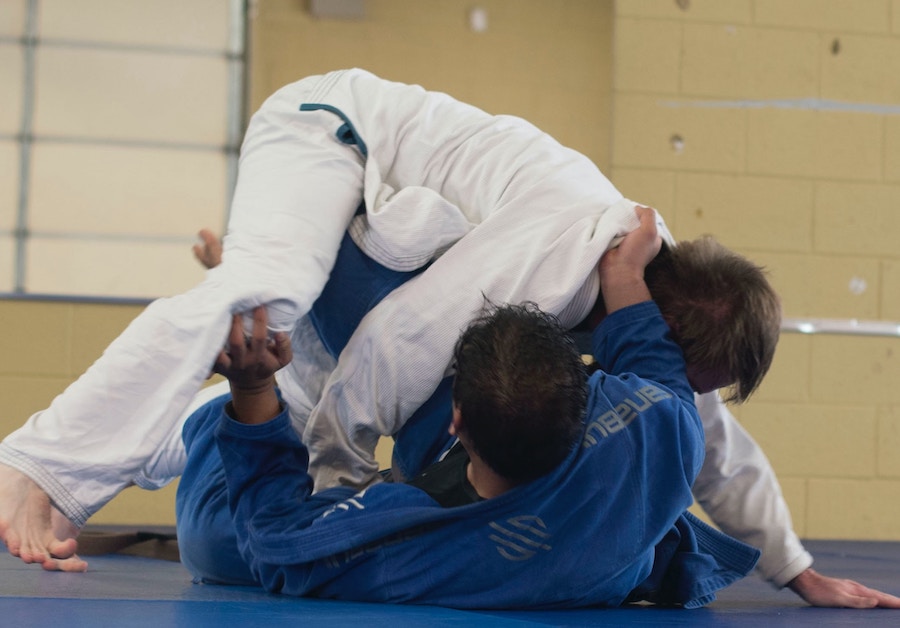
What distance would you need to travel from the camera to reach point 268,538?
4.68 feet

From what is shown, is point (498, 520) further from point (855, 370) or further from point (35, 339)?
point (855, 370)

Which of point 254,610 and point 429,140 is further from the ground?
point 429,140

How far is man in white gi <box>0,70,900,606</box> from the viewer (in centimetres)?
133

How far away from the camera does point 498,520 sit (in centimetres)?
137

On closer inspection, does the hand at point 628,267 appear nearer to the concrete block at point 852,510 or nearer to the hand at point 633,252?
the hand at point 633,252

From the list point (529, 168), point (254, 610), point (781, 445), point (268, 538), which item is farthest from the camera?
point (781, 445)

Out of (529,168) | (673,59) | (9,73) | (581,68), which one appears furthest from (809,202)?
(9,73)

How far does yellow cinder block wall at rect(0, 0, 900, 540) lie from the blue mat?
6.67ft

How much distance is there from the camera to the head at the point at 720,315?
60.6 inches

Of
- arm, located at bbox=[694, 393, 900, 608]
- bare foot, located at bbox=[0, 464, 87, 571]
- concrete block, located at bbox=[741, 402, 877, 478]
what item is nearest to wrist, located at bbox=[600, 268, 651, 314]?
arm, located at bbox=[694, 393, 900, 608]

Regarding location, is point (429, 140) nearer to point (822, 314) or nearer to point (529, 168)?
point (529, 168)

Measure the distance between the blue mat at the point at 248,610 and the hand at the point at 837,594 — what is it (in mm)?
26

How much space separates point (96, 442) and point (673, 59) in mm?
3006

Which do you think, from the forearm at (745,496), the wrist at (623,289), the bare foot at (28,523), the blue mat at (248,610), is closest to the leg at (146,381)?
the bare foot at (28,523)
